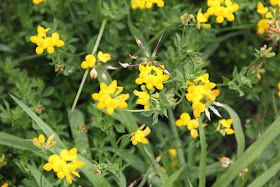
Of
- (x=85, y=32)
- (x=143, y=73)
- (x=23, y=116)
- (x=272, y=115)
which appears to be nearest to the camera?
(x=143, y=73)

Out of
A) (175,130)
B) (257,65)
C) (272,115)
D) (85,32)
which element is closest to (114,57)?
(85,32)

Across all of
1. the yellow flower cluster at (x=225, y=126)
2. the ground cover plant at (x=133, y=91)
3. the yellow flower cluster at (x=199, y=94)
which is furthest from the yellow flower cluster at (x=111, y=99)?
the yellow flower cluster at (x=225, y=126)

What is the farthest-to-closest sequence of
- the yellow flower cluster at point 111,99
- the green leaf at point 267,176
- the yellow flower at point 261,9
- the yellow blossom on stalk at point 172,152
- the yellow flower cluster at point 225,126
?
the yellow blossom on stalk at point 172,152 → the yellow flower at point 261,9 → the yellow flower cluster at point 225,126 → the green leaf at point 267,176 → the yellow flower cluster at point 111,99

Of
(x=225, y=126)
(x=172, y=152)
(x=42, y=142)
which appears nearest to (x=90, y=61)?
(x=42, y=142)

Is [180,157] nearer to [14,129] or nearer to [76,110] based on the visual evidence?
[76,110]

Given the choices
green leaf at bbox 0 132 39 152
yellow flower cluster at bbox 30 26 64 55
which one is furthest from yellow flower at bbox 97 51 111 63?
green leaf at bbox 0 132 39 152

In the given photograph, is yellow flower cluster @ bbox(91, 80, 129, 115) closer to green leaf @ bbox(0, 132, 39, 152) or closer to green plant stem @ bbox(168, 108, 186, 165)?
green leaf @ bbox(0, 132, 39, 152)

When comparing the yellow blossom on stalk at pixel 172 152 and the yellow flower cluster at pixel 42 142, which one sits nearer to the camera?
the yellow flower cluster at pixel 42 142

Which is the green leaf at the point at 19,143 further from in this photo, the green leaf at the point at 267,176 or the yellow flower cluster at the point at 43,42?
the green leaf at the point at 267,176
